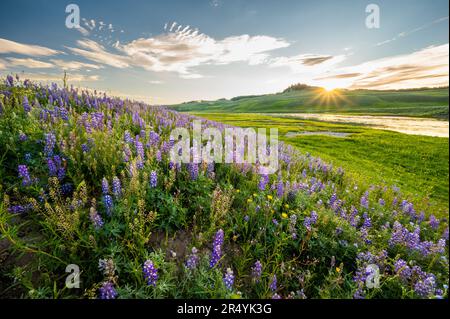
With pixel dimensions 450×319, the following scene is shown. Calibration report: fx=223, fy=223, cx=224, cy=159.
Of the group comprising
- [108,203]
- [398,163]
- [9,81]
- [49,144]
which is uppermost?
[9,81]

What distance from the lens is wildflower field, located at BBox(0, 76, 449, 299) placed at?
2.54m

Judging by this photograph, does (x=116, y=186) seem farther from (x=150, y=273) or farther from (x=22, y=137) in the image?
(x=22, y=137)

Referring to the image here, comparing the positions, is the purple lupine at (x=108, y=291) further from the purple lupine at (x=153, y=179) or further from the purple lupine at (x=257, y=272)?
the purple lupine at (x=257, y=272)

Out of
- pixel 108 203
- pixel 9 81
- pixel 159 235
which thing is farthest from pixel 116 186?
pixel 9 81

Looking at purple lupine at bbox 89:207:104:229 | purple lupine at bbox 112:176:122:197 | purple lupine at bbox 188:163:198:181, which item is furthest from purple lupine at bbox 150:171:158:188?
purple lupine at bbox 89:207:104:229

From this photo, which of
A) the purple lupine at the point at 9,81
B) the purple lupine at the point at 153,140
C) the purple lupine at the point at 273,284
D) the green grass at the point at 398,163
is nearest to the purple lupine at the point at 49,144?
the purple lupine at the point at 153,140

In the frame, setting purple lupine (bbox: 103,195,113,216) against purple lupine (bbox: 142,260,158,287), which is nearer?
purple lupine (bbox: 142,260,158,287)

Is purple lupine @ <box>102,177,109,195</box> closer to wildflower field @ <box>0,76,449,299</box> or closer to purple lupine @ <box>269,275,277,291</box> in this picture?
wildflower field @ <box>0,76,449,299</box>

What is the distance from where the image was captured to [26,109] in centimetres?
512

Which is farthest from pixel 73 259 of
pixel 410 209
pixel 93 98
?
pixel 410 209

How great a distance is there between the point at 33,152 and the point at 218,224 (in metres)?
3.36

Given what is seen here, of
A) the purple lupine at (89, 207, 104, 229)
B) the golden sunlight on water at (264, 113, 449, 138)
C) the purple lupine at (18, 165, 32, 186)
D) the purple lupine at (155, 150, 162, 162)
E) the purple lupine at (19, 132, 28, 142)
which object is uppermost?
the golden sunlight on water at (264, 113, 449, 138)

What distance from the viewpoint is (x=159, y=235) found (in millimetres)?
3248
